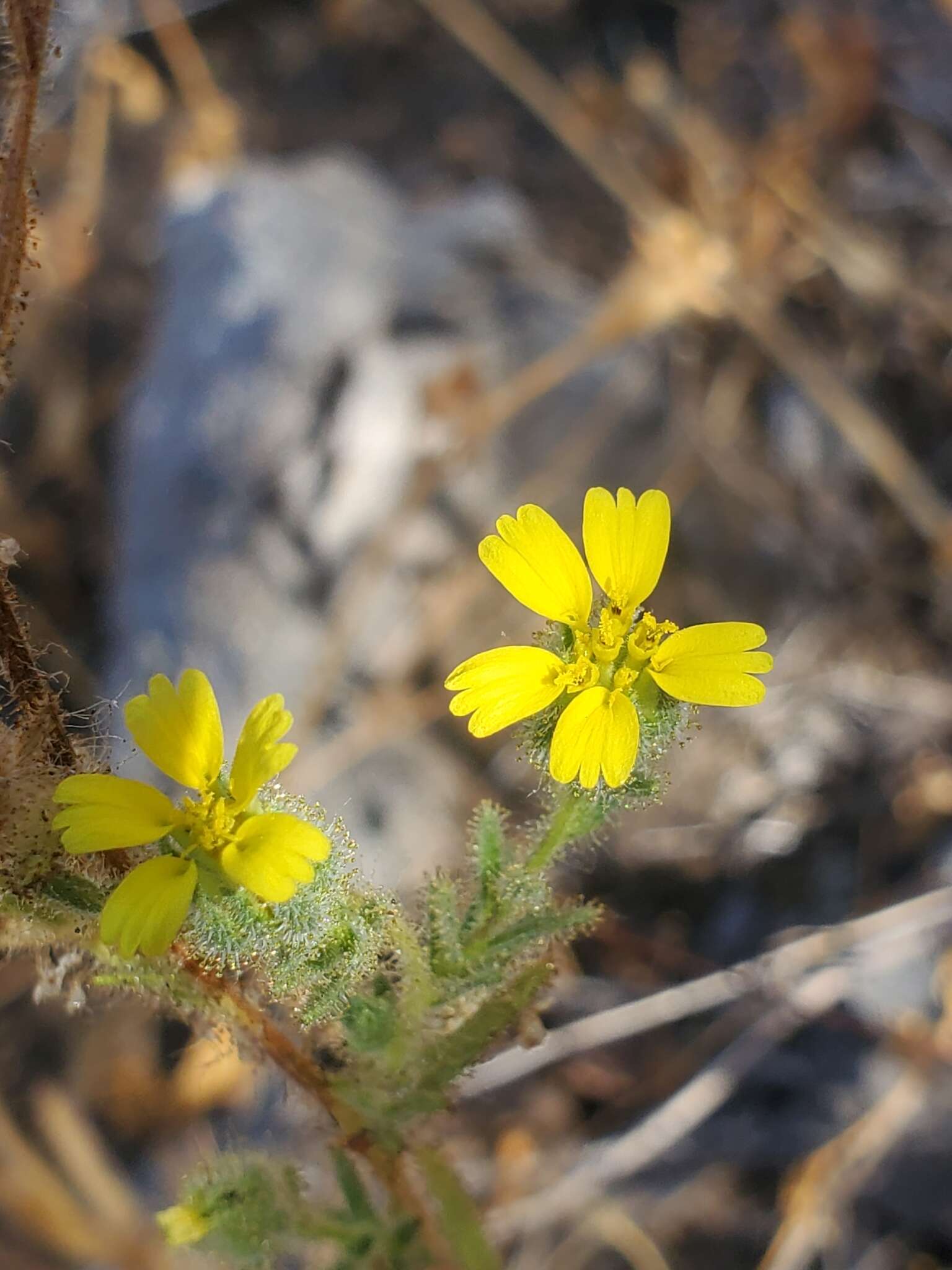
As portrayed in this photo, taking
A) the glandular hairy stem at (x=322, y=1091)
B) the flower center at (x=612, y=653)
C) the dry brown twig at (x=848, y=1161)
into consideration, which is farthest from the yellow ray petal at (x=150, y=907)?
the dry brown twig at (x=848, y=1161)

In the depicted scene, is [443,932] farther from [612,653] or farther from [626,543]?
[626,543]

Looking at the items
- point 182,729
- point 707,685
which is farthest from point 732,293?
point 182,729

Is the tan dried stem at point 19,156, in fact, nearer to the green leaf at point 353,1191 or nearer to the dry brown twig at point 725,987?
the green leaf at point 353,1191

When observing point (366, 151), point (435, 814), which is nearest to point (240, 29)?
point (366, 151)

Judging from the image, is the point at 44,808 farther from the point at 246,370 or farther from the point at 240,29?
the point at 240,29

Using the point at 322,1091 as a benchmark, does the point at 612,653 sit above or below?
above

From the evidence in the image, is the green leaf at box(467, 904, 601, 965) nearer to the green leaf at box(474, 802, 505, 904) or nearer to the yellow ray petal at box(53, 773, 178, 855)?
the green leaf at box(474, 802, 505, 904)
